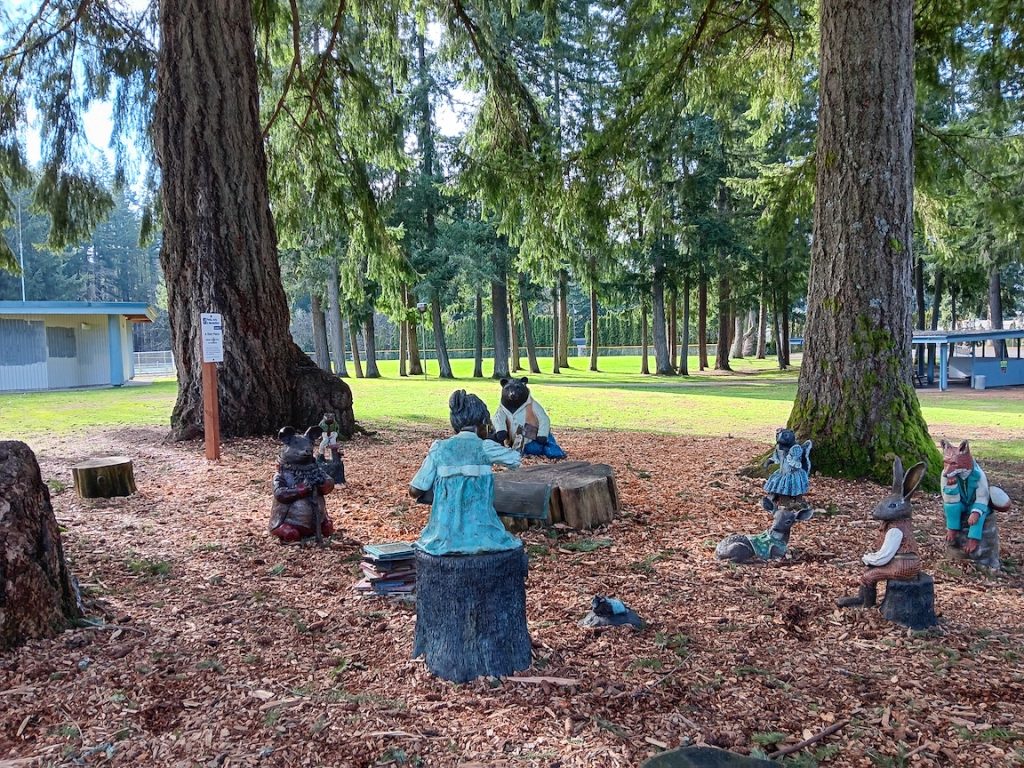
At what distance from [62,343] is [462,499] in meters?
26.4

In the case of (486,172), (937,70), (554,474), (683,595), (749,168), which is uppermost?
(749,168)

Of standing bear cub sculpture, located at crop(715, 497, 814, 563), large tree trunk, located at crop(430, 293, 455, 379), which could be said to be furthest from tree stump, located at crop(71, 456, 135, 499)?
large tree trunk, located at crop(430, 293, 455, 379)

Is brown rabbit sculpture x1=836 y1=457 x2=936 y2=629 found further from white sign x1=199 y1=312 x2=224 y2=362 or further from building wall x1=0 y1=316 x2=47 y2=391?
building wall x1=0 y1=316 x2=47 y2=391

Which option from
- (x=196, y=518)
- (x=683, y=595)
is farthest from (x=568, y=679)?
(x=196, y=518)

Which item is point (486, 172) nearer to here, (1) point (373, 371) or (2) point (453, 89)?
(2) point (453, 89)

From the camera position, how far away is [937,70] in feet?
30.1

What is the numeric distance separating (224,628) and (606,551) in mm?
2646

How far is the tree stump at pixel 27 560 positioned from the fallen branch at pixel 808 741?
3.33m

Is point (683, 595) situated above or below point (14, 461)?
below

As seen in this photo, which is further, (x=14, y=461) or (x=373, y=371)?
(x=373, y=371)

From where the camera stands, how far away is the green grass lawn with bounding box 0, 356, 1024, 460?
12.4 meters

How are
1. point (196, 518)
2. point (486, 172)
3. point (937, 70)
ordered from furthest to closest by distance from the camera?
point (486, 172)
point (937, 70)
point (196, 518)

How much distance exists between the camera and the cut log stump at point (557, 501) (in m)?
5.80

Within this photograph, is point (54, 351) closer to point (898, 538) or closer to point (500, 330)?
point (500, 330)
